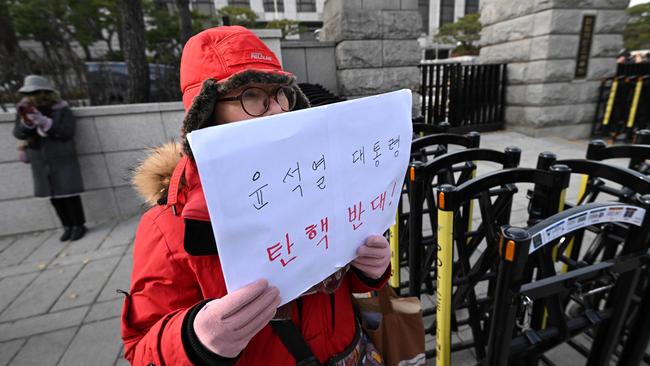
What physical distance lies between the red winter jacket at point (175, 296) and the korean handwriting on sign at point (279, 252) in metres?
0.18

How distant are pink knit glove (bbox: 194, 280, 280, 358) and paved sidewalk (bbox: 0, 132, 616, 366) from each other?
6.57 ft

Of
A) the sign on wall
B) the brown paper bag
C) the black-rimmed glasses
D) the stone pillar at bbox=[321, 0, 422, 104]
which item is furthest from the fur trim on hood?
the sign on wall

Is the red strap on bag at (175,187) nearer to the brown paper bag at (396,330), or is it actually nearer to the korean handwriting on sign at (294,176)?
the korean handwriting on sign at (294,176)

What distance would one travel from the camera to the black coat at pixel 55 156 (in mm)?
4215

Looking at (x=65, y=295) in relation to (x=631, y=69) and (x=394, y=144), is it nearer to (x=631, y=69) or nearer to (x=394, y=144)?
(x=394, y=144)

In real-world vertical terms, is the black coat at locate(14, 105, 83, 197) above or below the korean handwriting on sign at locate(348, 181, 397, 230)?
below

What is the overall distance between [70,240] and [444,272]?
502 centimetres

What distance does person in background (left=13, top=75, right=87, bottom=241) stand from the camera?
13.4 ft

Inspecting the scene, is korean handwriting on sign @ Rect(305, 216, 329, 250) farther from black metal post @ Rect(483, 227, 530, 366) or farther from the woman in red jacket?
black metal post @ Rect(483, 227, 530, 366)

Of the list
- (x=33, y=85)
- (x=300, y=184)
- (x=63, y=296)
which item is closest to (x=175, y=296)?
(x=300, y=184)

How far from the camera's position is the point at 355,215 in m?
1.01

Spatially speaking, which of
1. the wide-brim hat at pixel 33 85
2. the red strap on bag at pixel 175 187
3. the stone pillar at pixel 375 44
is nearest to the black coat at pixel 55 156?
the wide-brim hat at pixel 33 85

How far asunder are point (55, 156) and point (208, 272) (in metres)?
4.64

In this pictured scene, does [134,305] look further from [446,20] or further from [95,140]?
[446,20]
